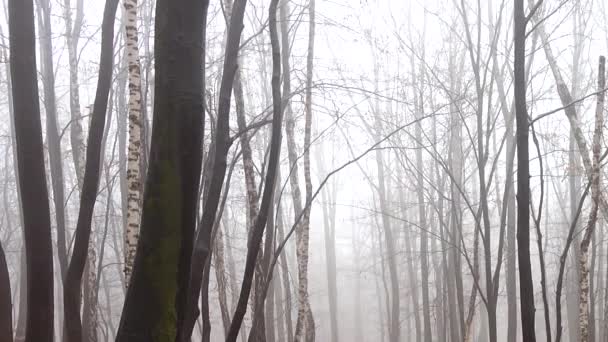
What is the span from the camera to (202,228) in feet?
12.0

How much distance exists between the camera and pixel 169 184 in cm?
236

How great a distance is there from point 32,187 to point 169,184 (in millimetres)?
1976

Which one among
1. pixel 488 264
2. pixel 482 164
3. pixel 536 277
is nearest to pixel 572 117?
pixel 482 164

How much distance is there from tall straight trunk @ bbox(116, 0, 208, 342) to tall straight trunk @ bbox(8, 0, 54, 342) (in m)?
1.85

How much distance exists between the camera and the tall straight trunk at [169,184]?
231cm

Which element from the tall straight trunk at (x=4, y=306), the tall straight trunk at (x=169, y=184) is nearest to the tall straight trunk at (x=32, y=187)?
the tall straight trunk at (x=4, y=306)

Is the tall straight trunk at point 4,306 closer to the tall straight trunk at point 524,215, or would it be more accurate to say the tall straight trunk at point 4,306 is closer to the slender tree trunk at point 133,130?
the slender tree trunk at point 133,130

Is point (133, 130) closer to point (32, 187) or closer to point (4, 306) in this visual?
point (32, 187)

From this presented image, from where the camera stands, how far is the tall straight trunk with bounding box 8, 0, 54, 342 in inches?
151

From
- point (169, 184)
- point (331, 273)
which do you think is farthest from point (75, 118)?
point (331, 273)

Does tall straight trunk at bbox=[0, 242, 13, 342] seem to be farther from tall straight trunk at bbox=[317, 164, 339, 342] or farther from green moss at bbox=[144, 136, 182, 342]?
tall straight trunk at bbox=[317, 164, 339, 342]

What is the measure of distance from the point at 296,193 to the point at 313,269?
78.8 ft

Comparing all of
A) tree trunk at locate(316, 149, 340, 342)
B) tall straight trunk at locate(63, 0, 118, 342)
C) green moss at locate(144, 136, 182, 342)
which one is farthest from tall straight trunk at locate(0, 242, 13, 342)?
tree trunk at locate(316, 149, 340, 342)

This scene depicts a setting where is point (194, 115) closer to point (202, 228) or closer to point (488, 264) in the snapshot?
point (202, 228)
